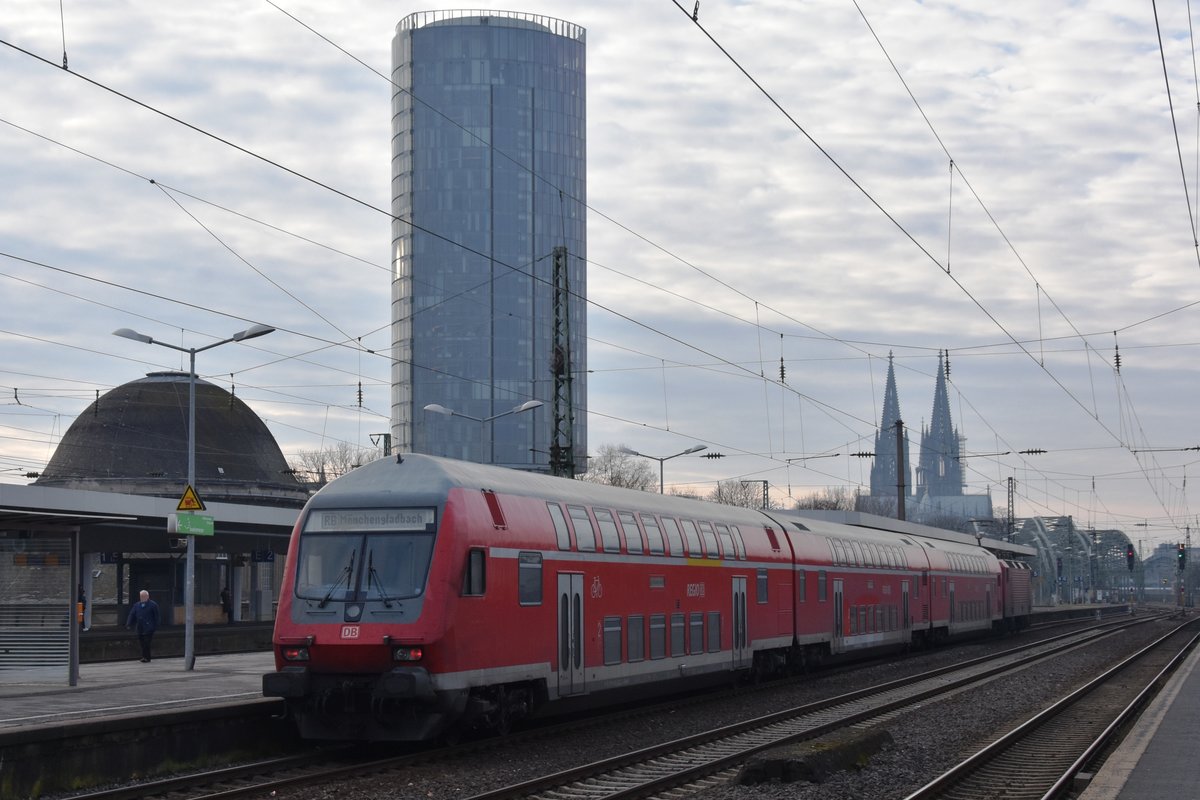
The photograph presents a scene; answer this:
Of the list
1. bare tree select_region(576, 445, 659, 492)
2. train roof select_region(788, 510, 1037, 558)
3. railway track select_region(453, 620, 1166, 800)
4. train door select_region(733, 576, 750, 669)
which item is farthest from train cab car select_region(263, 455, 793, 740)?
bare tree select_region(576, 445, 659, 492)

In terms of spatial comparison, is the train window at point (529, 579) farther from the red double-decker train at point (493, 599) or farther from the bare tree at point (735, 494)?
the bare tree at point (735, 494)

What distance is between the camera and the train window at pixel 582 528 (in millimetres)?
22139

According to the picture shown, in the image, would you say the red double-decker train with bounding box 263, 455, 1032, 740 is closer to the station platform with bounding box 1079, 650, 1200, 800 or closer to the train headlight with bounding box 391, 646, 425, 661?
the train headlight with bounding box 391, 646, 425, 661

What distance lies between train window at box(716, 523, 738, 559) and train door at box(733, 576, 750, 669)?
1.83ft

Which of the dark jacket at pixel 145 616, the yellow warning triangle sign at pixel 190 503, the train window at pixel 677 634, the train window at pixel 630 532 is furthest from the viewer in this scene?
the dark jacket at pixel 145 616

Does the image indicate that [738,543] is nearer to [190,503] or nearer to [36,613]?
[190,503]

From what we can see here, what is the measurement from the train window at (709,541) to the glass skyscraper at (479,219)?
13026 cm

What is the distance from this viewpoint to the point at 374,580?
18.5m

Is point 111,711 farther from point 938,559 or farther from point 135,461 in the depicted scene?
point 135,461

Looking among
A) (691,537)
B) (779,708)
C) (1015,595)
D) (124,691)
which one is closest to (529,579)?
(691,537)

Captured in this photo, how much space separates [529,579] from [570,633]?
1655mm

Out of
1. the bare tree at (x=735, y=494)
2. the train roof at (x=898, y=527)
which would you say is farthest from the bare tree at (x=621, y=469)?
the train roof at (x=898, y=527)

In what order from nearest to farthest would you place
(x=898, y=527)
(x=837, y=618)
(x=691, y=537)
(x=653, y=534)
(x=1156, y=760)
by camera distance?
(x=1156, y=760) < (x=653, y=534) < (x=691, y=537) < (x=837, y=618) < (x=898, y=527)

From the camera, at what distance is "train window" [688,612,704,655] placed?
86.4 ft
